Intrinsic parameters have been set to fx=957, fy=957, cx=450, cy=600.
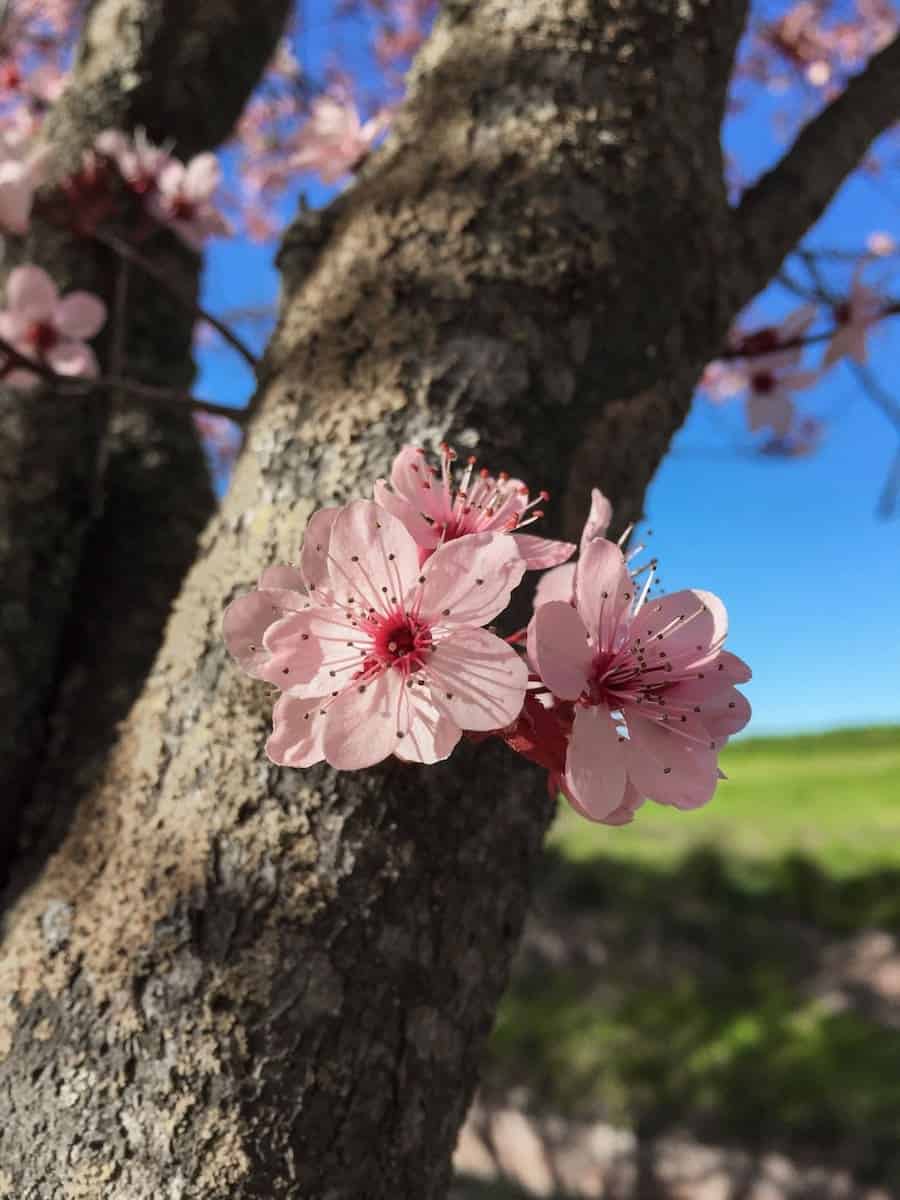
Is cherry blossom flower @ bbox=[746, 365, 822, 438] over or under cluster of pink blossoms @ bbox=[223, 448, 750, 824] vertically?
over

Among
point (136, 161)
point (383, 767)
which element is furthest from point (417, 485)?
point (136, 161)

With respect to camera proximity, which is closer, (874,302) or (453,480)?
(453,480)

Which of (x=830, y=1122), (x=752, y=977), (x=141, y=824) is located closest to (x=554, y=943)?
(x=752, y=977)

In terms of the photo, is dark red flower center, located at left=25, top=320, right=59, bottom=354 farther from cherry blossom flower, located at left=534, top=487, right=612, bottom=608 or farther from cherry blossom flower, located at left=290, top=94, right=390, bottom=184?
cherry blossom flower, located at left=534, top=487, right=612, bottom=608

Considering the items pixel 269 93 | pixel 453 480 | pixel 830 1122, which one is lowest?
pixel 830 1122

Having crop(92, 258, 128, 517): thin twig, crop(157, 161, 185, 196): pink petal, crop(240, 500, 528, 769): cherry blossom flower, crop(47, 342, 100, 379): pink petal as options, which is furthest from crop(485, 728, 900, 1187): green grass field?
crop(157, 161, 185, 196): pink petal

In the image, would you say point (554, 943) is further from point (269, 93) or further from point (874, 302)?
point (269, 93)
